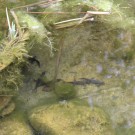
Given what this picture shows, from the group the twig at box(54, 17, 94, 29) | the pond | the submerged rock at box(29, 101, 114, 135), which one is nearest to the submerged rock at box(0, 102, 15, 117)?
the pond

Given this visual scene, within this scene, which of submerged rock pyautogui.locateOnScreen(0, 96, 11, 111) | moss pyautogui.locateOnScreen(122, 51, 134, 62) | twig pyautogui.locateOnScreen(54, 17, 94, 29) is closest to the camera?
submerged rock pyautogui.locateOnScreen(0, 96, 11, 111)

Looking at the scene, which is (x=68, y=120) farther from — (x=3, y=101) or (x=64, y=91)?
(x=3, y=101)

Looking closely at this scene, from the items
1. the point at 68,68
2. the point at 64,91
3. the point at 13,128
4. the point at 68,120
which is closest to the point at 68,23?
the point at 68,68

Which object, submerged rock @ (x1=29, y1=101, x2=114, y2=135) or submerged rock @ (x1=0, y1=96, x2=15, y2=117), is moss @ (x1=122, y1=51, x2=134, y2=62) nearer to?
submerged rock @ (x1=29, y1=101, x2=114, y2=135)

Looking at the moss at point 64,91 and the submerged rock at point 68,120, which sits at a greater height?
the moss at point 64,91

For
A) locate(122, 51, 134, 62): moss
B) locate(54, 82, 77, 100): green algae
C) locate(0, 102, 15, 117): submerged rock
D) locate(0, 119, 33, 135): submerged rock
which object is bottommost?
locate(0, 119, 33, 135): submerged rock

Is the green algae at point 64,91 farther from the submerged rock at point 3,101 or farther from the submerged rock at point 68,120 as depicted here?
the submerged rock at point 3,101

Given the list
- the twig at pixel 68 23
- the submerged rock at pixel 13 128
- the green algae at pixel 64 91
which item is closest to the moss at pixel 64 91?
the green algae at pixel 64 91

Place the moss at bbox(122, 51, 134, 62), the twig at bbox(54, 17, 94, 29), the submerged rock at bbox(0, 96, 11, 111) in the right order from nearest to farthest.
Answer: the submerged rock at bbox(0, 96, 11, 111), the twig at bbox(54, 17, 94, 29), the moss at bbox(122, 51, 134, 62)
